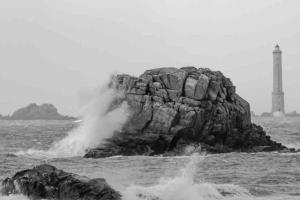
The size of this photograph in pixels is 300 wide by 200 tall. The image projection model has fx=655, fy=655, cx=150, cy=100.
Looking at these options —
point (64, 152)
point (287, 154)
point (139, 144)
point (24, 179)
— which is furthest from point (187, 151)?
point (24, 179)

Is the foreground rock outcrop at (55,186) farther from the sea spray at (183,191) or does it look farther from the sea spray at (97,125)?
the sea spray at (97,125)

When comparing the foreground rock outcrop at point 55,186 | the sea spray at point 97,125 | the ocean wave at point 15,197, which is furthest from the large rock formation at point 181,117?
the ocean wave at point 15,197

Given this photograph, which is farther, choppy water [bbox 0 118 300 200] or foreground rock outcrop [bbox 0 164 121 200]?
choppy water [bbox 0 118 300 200]

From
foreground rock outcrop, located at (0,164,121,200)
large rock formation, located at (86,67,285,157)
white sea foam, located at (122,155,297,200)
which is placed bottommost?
white sea foam, located at (122,155,297,200)

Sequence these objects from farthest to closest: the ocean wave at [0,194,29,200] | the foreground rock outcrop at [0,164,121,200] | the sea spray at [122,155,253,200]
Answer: the sea spray at [122,155,253,200]
the ocean wave at [0,194,29,200]
the foreground rock outcrop at [0,164,121,200]

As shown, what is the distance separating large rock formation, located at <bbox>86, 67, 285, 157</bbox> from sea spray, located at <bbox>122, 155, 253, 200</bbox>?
18.3m

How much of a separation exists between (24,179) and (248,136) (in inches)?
1220

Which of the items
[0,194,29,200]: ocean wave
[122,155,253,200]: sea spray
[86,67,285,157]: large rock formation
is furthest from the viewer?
[86,67,285,157]: large rock formation

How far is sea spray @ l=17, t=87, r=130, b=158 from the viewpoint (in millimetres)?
51531

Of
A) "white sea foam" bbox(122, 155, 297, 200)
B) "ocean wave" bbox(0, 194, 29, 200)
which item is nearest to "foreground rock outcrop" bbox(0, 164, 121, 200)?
"ocean wave" bbox(0, 194, 29, 200)

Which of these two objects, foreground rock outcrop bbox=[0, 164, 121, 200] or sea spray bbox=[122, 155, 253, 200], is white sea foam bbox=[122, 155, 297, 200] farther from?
foreground rock outcrop bbox=[0, 164, 121, 200]

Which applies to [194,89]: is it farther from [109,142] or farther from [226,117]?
[109,142]

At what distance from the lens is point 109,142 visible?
50469mm

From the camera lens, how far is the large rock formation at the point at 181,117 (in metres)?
49.3
